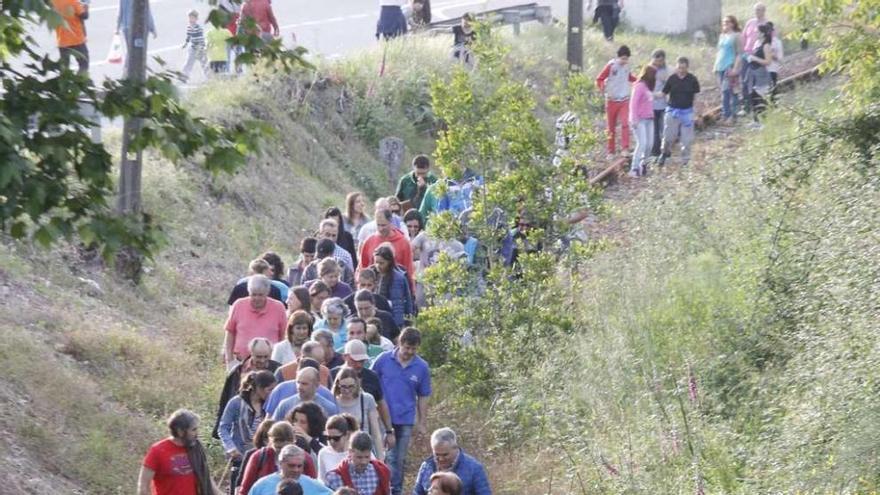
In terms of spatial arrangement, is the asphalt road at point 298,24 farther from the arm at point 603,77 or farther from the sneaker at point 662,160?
the sneaker at point 662,160

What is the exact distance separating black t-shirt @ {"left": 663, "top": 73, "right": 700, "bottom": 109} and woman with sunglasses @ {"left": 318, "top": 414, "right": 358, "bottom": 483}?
43.3 ft

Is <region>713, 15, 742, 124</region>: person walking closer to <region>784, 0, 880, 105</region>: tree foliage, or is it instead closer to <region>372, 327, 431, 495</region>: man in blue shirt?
<region>784, 0, 880, 105</region>: tree foliage

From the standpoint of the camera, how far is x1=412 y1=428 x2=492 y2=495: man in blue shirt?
11.2m

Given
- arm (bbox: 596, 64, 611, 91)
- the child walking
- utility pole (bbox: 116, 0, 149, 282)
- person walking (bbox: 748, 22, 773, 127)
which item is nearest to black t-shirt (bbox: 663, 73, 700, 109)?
arm (bbox: 596, 64, 611, 91)

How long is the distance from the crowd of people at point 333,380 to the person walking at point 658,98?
7704mm

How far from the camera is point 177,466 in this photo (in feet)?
37.1

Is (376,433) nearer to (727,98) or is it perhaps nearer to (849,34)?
(849,34)

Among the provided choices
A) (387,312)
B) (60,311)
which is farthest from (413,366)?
(60,311)

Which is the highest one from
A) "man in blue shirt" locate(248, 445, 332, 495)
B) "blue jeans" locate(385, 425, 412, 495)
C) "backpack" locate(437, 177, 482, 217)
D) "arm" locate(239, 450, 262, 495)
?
"backpack" locate(437, 177, 482, 217)

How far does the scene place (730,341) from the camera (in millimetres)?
14641

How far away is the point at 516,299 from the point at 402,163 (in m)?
9.60

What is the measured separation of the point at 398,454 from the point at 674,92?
1152 centimetres

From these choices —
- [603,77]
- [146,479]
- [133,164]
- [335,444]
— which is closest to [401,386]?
[335,444]

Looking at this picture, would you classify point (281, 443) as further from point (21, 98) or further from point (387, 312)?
point (387, 312)
